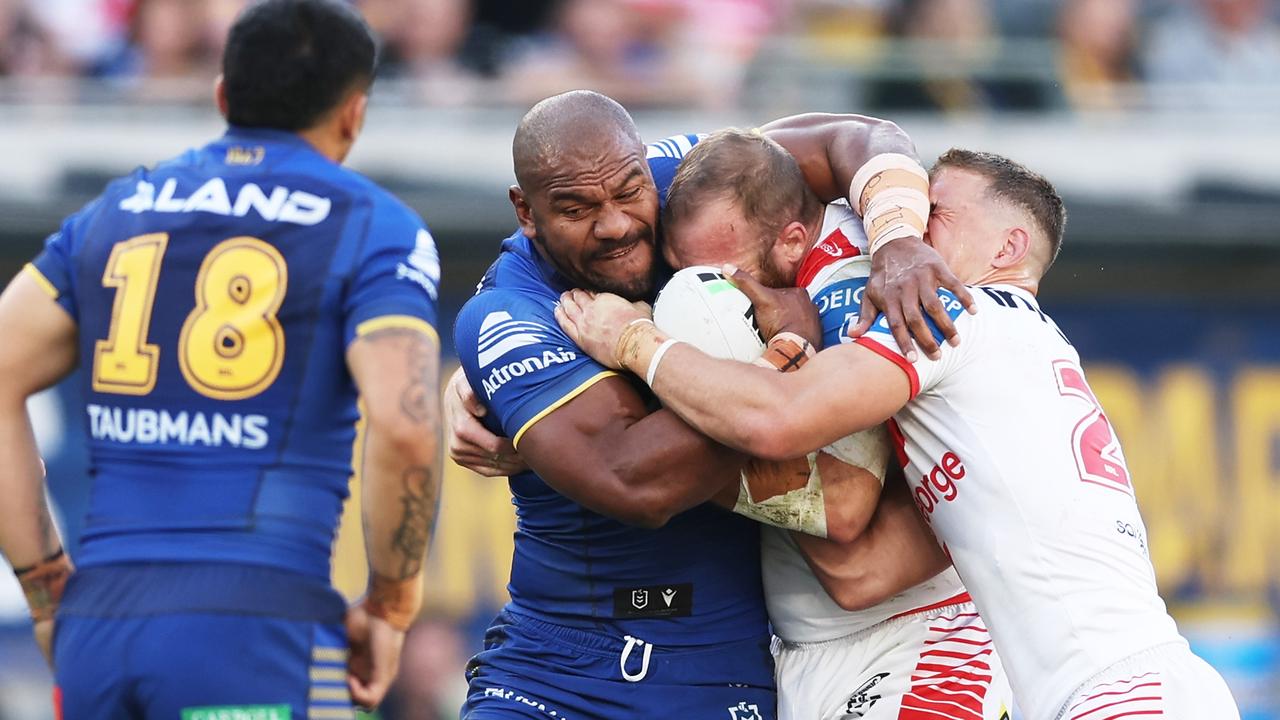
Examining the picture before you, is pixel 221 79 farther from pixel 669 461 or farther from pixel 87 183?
pixel 87 183

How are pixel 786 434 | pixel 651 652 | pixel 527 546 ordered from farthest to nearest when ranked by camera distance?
pixel 527 546 → pixel 651 652 → pixel 786 434

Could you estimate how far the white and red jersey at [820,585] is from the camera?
4.23m

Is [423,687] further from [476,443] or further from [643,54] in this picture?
[476,443]

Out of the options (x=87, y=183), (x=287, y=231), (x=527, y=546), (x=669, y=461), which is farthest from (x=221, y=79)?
(x=87, y=183)

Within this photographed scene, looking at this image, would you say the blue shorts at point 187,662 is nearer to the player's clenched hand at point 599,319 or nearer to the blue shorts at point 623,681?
the blue shorts at point 623,681

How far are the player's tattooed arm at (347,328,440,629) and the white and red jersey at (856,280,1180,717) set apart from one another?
4.73ft

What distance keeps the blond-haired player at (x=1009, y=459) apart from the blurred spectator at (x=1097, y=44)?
741cm

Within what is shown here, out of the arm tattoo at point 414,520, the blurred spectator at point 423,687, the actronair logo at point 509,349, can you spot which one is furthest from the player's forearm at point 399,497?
the blurred spectator at point 423,687

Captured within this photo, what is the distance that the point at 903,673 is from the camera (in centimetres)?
421

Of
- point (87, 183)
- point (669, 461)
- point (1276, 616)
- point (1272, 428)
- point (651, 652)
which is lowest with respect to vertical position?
point (1276, 616)

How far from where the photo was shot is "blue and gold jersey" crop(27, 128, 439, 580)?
464 centimetres

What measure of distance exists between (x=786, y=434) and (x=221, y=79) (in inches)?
94.2

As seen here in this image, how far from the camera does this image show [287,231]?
4754 millimetres

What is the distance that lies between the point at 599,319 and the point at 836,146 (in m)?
0.96
